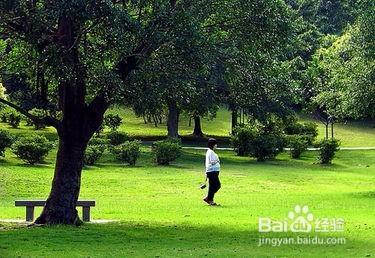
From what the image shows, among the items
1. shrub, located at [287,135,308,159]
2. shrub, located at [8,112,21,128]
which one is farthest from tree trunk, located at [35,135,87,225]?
shrub, located at [8,112,21,128]

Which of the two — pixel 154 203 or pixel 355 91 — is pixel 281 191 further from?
pixel 154 203

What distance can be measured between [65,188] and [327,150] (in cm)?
2639

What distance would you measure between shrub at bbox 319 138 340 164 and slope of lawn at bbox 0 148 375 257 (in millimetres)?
772

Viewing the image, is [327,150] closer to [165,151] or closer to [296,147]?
[296,147]

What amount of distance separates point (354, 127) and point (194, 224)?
175 feet

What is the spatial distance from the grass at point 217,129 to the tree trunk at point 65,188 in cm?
3309

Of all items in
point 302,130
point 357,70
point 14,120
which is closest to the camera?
point 357,70

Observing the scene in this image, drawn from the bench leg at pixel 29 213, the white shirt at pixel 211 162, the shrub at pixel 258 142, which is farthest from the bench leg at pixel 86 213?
the shrub at pixel 258 142

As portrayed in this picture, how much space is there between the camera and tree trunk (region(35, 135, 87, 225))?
53.2 ft

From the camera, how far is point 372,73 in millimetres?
24266

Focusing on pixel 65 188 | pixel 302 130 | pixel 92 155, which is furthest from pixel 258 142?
pixel 65 188

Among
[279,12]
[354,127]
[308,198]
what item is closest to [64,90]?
[279,12]

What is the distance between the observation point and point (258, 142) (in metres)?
41.4

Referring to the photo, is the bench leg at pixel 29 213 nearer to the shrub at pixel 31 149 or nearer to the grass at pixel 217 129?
the shrub at pixel 31 149
